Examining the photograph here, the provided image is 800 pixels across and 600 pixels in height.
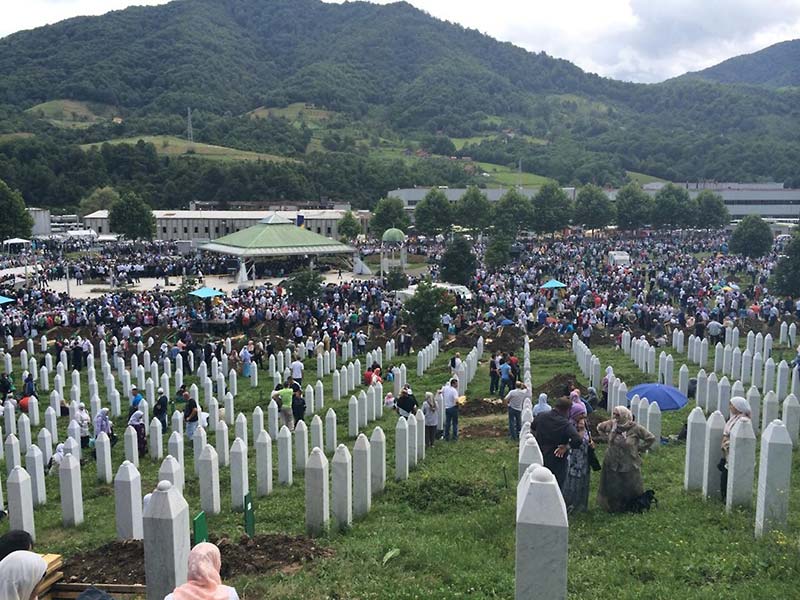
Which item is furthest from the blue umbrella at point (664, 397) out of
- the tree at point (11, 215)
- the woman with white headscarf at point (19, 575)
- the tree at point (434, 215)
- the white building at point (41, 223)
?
the white building at point (41, 223)

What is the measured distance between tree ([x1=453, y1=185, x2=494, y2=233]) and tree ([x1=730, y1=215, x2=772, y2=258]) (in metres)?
27.3

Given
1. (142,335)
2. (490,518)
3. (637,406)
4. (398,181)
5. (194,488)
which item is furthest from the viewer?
(398,181)

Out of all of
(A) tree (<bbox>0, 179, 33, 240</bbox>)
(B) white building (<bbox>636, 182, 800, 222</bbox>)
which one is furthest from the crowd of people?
(B) white building (<bbox>636, 182, 800, 222</bbox>)

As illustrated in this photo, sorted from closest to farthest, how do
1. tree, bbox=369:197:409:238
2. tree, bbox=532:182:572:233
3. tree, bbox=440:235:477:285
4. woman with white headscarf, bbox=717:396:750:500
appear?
woman with white headscarf, bbox=717:396:750:500
tree, bbox=440:235:477:285
tree, bbox=532:182:572:233
tree, bbox=369:197:409:238

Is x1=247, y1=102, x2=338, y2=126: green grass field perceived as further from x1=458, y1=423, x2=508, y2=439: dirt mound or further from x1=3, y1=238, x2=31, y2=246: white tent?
x1=458, y1=423, x2=508, y2=439: dirt mound

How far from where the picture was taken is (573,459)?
9.20 meters

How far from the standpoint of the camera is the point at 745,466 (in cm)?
848

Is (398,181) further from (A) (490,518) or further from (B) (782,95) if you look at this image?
(B) (782,95)

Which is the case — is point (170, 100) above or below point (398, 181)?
above

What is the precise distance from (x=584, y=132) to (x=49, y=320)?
180m

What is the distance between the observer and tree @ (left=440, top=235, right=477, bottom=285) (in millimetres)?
40688

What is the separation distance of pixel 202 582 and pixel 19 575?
1.24 meters

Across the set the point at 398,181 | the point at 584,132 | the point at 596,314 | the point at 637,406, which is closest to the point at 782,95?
the point at 584,132

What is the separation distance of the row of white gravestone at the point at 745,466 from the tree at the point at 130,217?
65089 millimetres
